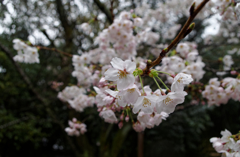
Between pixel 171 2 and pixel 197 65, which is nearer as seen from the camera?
pixel 197 65

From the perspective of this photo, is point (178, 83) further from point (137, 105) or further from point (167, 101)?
point (137, 105)

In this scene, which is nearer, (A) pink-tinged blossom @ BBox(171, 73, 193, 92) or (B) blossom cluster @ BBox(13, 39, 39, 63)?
(A) pink-tinged blossom @ BBox(171, 73, 193, 92)

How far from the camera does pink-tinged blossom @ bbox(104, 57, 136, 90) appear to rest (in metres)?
0.60

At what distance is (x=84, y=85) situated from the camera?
6.10 ft

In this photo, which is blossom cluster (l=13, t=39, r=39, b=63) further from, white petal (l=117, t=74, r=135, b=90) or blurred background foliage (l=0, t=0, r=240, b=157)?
blurred background foliage (l=0, t=0, r=240, b=157)

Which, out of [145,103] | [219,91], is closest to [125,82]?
[145,103]

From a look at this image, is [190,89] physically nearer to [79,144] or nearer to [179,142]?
[79,144]

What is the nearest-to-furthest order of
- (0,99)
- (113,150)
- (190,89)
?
(190,89), (113,150), (0,99)

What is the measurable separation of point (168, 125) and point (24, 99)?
12.1ft

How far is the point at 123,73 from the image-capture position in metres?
0.61

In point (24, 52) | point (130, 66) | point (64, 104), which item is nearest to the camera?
point (130, 66)

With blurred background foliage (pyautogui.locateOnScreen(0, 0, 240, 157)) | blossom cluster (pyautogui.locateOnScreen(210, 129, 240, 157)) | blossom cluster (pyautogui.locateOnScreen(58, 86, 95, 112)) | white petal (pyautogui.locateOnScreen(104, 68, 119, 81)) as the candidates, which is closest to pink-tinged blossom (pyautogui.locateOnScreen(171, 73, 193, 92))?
white petal (pyautogui.locateOnScreen(104, 68, 119, 81))

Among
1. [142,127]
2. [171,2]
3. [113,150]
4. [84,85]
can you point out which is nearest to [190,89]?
[142,127]

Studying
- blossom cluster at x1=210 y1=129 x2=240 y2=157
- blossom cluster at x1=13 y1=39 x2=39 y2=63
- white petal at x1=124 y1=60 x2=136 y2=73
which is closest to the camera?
white petal at x1=124 y1=60 x2=136 y2=73
